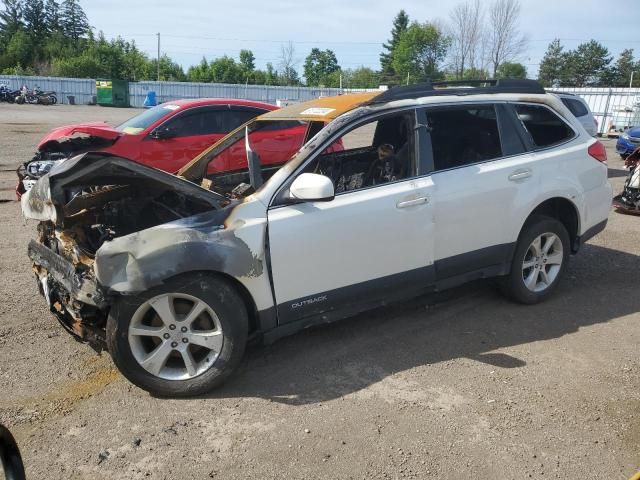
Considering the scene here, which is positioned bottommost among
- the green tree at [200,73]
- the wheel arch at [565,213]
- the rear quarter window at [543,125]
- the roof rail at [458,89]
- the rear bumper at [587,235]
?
the rear bumper at [587,235]

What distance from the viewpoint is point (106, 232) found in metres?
3.94

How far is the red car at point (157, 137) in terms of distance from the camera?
7805 mm

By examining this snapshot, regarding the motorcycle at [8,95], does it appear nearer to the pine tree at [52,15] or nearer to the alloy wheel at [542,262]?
the alloy wheel at [542,262]

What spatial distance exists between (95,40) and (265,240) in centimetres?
9130

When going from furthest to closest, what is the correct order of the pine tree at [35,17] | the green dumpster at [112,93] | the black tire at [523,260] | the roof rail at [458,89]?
the pine tree at [35,17] → the green dumpster at [112,93] → the black tire at [523,260] → the roof rail at [458,89]

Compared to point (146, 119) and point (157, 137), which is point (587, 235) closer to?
point (157, 137)

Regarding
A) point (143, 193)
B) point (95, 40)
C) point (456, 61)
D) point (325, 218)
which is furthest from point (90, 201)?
point (95, 40)

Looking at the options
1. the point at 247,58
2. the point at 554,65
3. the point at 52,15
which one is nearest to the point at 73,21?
the point at 52,15

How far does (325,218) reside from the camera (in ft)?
11.8

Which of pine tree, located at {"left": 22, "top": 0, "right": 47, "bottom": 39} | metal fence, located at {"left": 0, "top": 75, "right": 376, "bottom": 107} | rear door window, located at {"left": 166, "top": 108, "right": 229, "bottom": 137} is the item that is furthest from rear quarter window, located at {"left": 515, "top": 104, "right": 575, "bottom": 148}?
pine tree, located at {"left": 22, "top": 0, "right": 47, "bottom": 39}

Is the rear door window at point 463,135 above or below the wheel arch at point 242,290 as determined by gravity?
above

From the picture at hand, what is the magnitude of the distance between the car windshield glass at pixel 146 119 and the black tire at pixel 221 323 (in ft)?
17.6

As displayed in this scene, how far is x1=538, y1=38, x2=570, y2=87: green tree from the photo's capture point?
93625 mm

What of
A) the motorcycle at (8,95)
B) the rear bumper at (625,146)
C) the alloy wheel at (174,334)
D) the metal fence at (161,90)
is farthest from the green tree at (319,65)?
the alloy wheel at (174,334)
